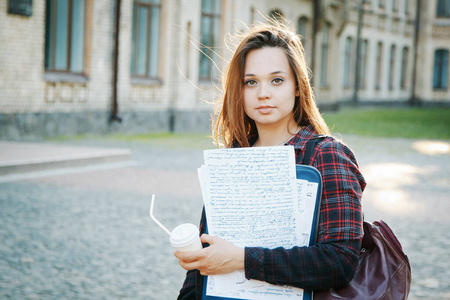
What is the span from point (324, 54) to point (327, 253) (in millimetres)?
32257

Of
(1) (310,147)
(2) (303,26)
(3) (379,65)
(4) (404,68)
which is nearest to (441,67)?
(4) (404,68)

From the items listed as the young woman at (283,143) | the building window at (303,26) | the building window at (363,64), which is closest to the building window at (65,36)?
the young woman at (283,143)

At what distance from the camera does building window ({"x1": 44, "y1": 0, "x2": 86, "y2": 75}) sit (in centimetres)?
1594

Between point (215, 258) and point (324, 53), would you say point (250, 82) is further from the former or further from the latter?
point (324, 53)

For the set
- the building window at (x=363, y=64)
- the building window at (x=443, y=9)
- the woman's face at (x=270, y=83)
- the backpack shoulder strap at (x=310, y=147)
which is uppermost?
the building window at (x=443, y=9)

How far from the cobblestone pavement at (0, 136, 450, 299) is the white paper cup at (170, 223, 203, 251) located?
9.91ft

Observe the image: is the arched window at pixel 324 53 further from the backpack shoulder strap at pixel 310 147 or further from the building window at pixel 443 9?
the backpack shoulder strap at pixel 310 147

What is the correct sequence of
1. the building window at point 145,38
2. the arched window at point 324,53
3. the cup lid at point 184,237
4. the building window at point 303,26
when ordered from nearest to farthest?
the cup lid at point 184,237
the building window at point 145,38
the building window at point 303,26
the arched window at point 324,53

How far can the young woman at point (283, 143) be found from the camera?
1.91 m

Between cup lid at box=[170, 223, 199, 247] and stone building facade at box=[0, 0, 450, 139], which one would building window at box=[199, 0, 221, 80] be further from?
cup lid at box=[170, 223, 199, 247]

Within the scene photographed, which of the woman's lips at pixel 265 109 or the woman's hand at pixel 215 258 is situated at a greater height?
the woman's lips at pixel 265 109

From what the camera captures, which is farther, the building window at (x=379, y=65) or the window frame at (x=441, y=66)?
the window frame at (x=441, y=66)

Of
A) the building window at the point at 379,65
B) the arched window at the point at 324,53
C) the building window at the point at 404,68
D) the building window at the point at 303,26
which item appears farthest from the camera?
the building window at the point at 404,68

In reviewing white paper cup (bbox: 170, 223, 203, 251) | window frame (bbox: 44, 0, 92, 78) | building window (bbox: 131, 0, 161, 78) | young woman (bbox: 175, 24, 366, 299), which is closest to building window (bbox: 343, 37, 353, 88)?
building window (bbox: 131, 0, 161, 78)
